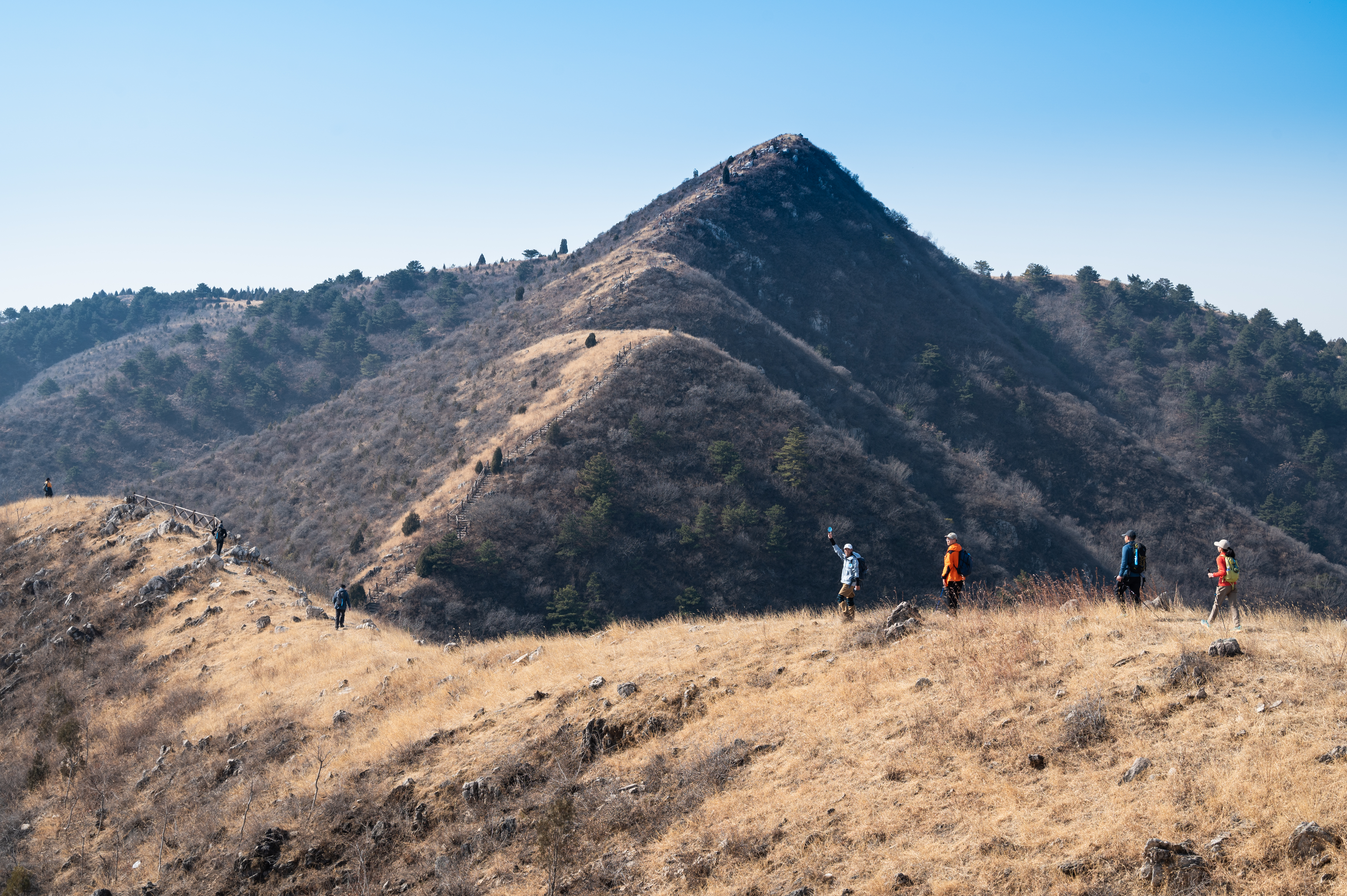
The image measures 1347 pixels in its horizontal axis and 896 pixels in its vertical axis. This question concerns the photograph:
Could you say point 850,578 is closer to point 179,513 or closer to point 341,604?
point 341,604

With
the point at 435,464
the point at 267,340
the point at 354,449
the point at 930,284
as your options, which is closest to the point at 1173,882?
the point at 435,464

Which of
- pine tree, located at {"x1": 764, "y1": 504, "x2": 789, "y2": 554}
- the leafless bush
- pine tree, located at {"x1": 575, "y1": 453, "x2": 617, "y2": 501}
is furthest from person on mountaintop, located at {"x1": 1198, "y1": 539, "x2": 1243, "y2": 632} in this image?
pine tree, located at {"x1": 575, "y1": 453, "x2": 617, "y2": 501}

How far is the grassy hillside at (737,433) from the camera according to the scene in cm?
4019

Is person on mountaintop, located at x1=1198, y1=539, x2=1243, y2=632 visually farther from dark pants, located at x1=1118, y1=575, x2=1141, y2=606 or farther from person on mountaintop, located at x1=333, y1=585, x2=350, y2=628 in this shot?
person on mountaintop, located at x1=333, y1=585, x2=350, y2=628

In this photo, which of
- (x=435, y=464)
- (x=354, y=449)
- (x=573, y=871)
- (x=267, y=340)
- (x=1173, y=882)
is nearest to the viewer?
(x=1173, y=882)

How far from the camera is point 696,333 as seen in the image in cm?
6172

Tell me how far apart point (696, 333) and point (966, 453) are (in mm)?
25124

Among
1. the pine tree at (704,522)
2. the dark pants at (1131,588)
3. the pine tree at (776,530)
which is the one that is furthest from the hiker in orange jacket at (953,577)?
the pine tree at (704,522)

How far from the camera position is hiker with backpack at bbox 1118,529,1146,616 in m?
10.7

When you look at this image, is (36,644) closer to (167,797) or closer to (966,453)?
(167,797)

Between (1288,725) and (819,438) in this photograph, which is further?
(819,438)

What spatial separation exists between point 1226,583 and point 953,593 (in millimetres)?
3582

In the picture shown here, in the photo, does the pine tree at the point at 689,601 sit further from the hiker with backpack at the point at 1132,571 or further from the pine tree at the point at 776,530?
the hiker with backpack at the point at 1132,571

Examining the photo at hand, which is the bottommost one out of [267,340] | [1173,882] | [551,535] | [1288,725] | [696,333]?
[551,535]
